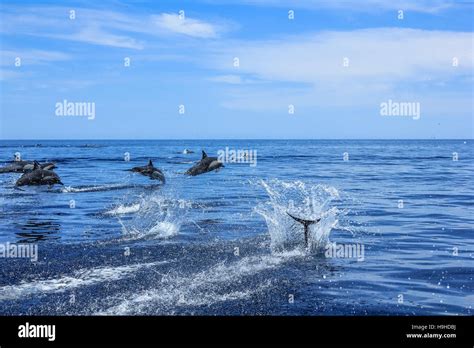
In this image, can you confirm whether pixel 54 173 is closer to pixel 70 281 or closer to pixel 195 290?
pixel 70 281

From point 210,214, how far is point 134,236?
17.1ft

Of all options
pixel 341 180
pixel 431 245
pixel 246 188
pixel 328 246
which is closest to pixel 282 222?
pixel 328 246

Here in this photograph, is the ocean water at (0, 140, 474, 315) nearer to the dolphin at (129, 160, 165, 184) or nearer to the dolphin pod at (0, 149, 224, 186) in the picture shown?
the dolphin pod at (0, 149, 224, 186)

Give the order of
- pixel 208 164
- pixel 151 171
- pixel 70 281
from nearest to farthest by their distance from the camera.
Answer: pixel 70 281 → pixel 151 171 → pixel 208 164

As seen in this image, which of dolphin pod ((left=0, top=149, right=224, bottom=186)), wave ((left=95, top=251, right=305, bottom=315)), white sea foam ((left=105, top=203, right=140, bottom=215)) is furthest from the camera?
dolphin pod ((left=0, top=149, right=224, bottom=186))

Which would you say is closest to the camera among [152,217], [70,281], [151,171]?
[70,281]

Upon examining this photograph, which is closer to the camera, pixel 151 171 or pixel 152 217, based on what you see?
pixel 152 217

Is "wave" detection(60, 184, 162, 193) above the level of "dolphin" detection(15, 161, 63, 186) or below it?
below

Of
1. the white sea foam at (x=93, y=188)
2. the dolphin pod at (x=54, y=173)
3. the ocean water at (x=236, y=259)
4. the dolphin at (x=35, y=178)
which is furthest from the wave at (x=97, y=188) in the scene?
the ocean water at (x=236, y=259)

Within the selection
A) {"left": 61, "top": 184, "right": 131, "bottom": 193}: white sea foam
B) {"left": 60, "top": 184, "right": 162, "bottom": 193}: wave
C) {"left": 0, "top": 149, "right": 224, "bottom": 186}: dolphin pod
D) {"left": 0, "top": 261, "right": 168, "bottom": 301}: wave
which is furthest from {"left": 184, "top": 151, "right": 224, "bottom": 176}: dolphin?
{"left": 0, "top": 261, "right": 168, "bottom": 301}: wave

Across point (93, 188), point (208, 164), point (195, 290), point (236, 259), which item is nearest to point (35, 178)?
point (93, 188)

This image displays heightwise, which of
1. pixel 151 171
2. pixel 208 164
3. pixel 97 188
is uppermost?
pixel 208 164

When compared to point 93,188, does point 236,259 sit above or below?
below
